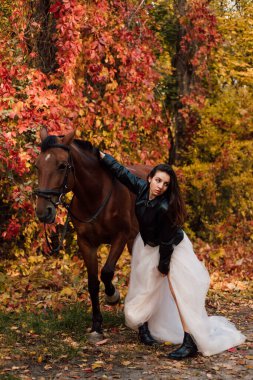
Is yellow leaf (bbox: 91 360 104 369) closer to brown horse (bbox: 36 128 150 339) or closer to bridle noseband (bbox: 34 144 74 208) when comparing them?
brown horse (bbox: 36 128 150 339)

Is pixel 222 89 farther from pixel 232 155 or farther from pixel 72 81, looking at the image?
pixel 72 81

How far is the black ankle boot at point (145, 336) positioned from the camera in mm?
5359

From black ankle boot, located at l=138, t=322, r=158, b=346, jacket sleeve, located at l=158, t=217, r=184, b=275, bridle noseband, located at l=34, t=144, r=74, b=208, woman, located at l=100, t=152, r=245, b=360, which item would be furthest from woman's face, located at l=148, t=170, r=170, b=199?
black ankle boot, located at l=138, t=322, r=158, b=346

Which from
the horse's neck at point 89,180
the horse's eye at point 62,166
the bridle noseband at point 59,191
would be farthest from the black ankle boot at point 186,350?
the horse's eye at point 62,166

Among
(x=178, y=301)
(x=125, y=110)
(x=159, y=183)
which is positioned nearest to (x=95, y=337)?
(x=178, y=301)

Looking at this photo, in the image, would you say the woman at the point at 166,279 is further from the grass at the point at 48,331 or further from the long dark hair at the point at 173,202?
the grass at the point at 48,331

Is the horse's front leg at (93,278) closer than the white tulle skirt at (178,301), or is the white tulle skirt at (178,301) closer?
the white tulle skirt at (178,301)

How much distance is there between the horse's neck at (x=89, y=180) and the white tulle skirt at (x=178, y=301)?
0.63 metres

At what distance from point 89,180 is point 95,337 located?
5.24ft

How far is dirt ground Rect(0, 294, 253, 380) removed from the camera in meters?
4.55

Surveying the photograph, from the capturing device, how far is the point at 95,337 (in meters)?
5.52

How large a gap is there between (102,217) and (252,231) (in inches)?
232

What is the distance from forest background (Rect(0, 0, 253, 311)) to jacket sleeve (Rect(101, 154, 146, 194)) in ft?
5.27

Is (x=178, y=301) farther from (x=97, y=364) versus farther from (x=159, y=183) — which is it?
(x=159, y=183)
